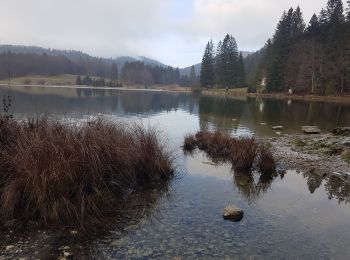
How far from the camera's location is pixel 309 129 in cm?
2608

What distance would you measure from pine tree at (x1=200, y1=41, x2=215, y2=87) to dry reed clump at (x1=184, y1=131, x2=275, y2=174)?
4032 inches

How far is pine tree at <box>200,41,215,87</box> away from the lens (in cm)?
11881

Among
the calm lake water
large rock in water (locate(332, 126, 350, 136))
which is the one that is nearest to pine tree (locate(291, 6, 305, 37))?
large rock in water (locate(332, 126, 350, 136))

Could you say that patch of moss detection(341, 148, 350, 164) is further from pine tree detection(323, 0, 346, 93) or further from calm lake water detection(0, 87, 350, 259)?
pine tree detection(323, 0, 346, 93)

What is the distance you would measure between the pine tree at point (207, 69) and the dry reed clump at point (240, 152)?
336ft

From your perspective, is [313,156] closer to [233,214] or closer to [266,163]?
[266,163]

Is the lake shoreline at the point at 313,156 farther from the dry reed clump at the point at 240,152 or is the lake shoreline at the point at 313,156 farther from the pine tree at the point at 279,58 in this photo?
the pine tree at the point at 279,58

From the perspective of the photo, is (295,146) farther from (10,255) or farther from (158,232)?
(10,255)

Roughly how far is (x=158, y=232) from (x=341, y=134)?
65.0 ft

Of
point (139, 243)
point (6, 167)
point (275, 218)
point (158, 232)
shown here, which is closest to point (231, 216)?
point (275, 218)

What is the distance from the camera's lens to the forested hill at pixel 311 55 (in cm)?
6881

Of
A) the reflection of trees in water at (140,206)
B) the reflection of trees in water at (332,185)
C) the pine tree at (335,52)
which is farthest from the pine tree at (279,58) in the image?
the reflection of trees in water at (140,206)

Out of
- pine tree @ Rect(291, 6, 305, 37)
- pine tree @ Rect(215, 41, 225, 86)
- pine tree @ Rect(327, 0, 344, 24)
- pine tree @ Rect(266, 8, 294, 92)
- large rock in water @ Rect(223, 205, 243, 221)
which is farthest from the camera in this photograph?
pine tree @ Rect(215, 41, 225, 86)

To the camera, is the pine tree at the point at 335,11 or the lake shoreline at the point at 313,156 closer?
the lake shoreline at the point at 313,156
